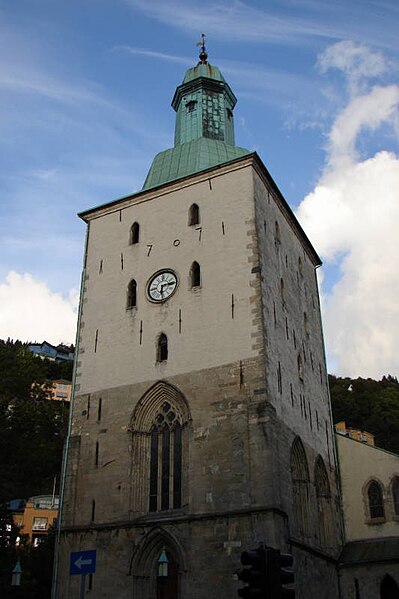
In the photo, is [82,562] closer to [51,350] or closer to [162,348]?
[162,348]

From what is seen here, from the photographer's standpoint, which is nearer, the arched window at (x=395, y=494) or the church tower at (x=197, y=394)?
the church tower at (x=197, y=394)

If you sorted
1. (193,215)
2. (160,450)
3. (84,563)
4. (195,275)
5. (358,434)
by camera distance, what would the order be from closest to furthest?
(84,563), (160,450), (195,275), (193,215), (358,434)

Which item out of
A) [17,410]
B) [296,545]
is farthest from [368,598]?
[17,410]

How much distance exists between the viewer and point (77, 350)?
26.4 meters

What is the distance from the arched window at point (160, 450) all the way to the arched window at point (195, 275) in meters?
3.91

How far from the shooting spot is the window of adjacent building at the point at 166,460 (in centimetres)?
2214

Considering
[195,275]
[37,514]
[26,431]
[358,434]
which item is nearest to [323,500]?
[195,275]

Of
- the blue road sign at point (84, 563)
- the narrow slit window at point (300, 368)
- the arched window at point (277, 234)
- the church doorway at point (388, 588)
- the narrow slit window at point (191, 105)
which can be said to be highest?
the narrow slit window at point (191, 105)

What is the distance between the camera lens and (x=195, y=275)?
2542 centimetres

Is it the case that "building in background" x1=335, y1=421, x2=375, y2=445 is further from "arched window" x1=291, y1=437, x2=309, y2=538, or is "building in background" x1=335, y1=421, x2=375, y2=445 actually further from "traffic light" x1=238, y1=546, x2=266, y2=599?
"traffic light" x1=238, y1=546, x2=266, y2=599

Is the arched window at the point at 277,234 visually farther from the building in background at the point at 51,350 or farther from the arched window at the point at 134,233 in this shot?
the building in background at the point at 51,350

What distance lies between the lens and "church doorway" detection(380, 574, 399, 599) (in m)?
23.3

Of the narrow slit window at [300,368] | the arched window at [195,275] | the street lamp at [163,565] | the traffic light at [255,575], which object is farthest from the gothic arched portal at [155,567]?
the traffic light at [255,575]

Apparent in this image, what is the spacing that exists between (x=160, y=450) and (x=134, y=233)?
30.3 feet
